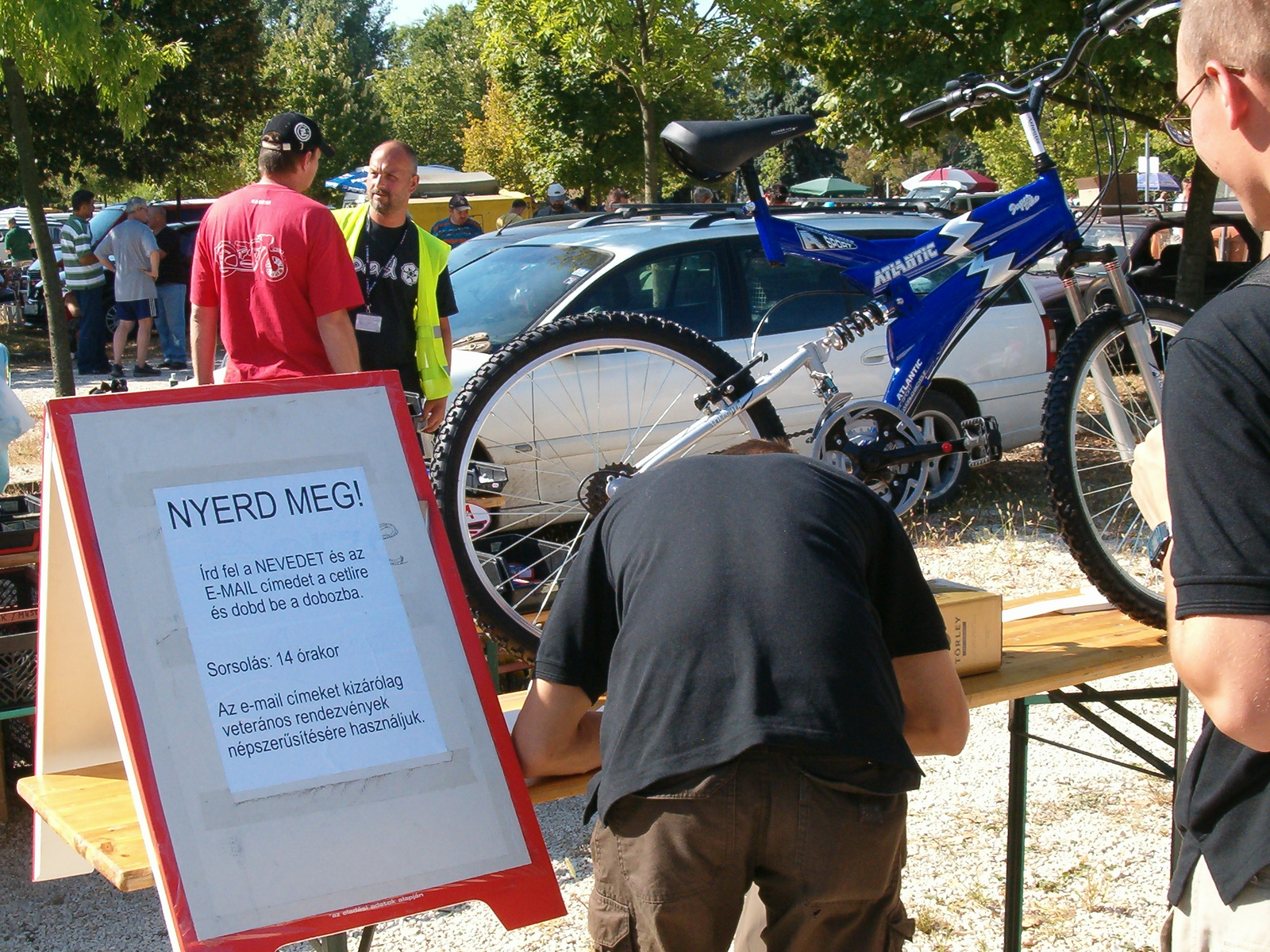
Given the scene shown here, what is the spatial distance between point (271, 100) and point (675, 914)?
23.0 meters

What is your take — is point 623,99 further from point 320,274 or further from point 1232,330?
point 1232,330

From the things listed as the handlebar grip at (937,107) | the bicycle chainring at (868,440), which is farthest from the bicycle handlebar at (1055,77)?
the bicycle chainring at (868,440)

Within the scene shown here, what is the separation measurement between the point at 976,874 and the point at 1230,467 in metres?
2.69

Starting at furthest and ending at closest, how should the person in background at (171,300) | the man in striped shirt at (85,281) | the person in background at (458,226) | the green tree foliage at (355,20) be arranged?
the green tree foliage at (355,20) < the person in background at (171,300) < the man in striped shirt at (85,281) < the person in background at (458,226)

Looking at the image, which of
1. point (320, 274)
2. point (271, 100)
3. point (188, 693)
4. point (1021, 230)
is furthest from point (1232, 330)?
point (271, 100)

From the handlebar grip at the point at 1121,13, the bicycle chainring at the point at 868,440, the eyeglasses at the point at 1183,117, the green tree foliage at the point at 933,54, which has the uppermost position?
the green tree foliage at the point at 933,54

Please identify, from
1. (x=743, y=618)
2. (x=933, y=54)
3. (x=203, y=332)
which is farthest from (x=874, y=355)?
(x=743, y=618)

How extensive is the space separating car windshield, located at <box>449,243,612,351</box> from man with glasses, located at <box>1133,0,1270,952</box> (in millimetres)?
4648

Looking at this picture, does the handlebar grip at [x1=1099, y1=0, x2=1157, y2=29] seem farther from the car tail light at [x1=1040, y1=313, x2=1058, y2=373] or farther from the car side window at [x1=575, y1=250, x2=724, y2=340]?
the car tail light at [x1=1040, y1=313, x2=1058, y2=373]

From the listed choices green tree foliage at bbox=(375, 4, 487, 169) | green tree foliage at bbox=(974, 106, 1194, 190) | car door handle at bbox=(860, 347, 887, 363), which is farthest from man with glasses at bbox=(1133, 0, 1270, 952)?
green tree foliage at bbox=(375, 4, 487, 169)

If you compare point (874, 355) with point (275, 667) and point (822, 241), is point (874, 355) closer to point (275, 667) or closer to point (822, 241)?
point (822, 241)

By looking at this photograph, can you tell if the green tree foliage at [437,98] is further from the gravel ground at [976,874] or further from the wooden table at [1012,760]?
the wooden table at [1012,760]

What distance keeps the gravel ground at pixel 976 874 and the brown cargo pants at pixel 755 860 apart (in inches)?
60.2

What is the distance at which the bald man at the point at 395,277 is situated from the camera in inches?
182
